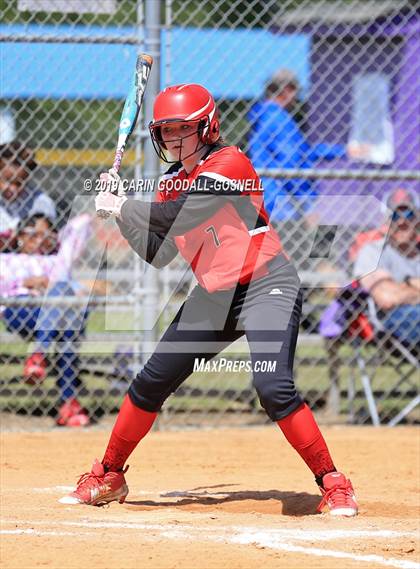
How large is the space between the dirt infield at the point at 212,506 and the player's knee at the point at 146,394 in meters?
0.45

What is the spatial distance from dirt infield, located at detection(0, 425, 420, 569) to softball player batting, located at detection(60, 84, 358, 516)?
28cm

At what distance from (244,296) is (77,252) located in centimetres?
277

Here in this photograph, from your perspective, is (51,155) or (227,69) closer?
(51,155)

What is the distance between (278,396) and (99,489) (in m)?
0.90

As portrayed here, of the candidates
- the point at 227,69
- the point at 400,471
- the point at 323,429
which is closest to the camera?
the point at 400,471

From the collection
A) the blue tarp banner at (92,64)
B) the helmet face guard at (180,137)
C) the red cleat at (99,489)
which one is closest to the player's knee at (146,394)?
the red cleat at (99,489)

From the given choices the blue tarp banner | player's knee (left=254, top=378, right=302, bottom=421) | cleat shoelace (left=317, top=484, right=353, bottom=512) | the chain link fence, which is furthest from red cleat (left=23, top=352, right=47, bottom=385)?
cleat shoelace (left=317, top=484, right=353, bottom=512)

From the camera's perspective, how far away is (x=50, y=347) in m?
6.92

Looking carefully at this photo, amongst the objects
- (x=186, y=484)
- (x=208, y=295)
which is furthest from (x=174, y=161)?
(x=186, y=484)

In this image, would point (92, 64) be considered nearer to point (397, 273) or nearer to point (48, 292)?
point (48, 292)

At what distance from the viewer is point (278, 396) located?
14.3 ft

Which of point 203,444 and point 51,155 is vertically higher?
point 51,155

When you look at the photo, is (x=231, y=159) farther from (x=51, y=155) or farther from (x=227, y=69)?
(x=227, y=69)

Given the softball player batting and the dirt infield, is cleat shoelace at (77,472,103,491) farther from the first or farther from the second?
the dirt infield
